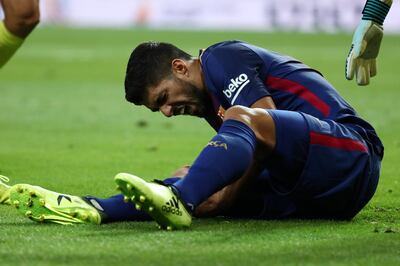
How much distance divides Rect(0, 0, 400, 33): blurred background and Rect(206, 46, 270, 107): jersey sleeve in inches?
959

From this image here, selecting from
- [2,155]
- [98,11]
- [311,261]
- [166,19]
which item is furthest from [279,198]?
[98,11]

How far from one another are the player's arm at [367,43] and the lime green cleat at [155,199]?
1.36 m

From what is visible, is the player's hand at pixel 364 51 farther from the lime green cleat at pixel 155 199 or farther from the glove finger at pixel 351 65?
the lime green cleat at pixel 155 199

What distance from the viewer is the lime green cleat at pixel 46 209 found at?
191 inches

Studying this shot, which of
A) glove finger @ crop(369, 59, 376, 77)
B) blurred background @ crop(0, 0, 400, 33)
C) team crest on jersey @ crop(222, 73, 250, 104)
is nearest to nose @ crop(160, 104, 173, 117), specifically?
team crest on jersey @ crop(222, 73, 250, 104)

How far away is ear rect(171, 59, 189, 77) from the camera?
500cm

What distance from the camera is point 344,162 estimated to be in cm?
481

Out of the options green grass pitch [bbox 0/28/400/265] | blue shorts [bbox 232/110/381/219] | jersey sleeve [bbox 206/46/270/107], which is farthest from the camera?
jersey sleeve [bbox 206/46/270/107]

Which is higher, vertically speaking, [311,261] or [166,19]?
[311,261]

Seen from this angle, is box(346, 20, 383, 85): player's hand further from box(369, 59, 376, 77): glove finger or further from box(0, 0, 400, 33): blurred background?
box(0, 0, 400, 33): blurred background

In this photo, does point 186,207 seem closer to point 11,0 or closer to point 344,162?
point 344,162

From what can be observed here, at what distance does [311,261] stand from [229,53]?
53.4 inches

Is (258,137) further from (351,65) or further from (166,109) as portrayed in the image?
(351,65)

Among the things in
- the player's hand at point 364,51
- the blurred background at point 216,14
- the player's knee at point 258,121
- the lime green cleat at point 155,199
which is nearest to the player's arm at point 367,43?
the player's hand at point 364,51
